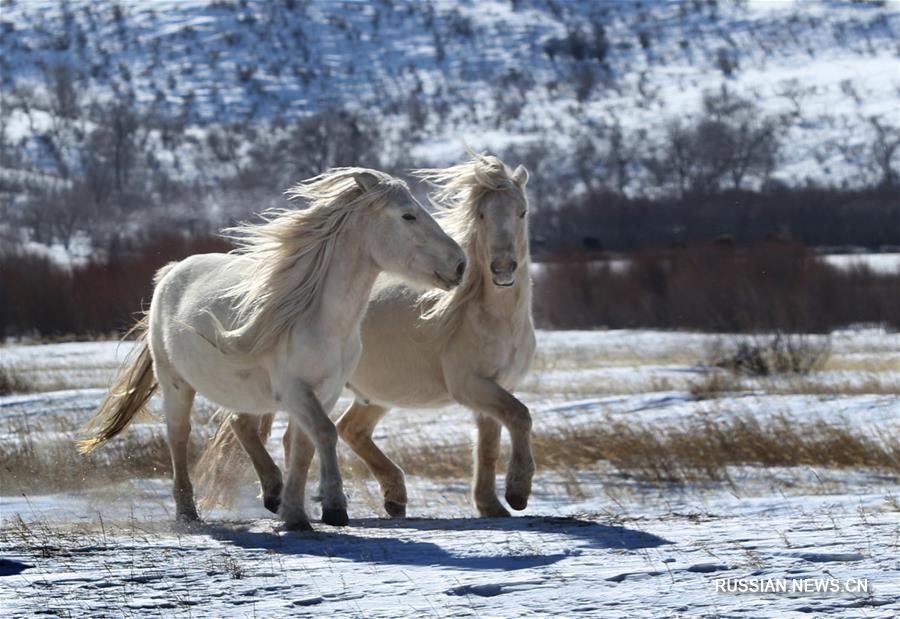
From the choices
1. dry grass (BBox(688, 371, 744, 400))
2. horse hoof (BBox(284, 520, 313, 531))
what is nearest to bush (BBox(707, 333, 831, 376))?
dry grass (BBox(688, 371, 744, 400))

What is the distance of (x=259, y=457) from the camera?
29.7 feet

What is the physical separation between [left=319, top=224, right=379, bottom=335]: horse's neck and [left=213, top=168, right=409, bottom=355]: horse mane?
0.05 metres

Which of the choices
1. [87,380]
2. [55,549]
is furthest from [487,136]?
[55,549]

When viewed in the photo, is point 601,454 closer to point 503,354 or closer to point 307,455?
point 503,354

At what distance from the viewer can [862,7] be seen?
120562 mm

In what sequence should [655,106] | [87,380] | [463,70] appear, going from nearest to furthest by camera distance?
[87,380]
[655,106]
[463,70]

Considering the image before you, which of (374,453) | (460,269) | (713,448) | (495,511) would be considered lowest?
(713,448)

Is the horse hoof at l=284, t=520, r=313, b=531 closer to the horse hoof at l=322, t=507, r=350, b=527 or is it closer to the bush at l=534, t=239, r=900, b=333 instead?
the horse hoof at l=322, t=507, r=350, b=527

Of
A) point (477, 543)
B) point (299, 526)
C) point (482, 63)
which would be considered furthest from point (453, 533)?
point (482, 63)

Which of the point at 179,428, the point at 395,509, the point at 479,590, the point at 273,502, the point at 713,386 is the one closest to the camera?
the point at 479,590

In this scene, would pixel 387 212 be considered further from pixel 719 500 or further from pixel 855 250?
pixel 855 250

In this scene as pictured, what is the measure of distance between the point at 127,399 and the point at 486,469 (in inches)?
111

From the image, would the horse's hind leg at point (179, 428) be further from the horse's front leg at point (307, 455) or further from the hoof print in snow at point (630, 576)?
the hoof print in snow at point (630, 576)

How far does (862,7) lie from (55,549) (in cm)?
12373
